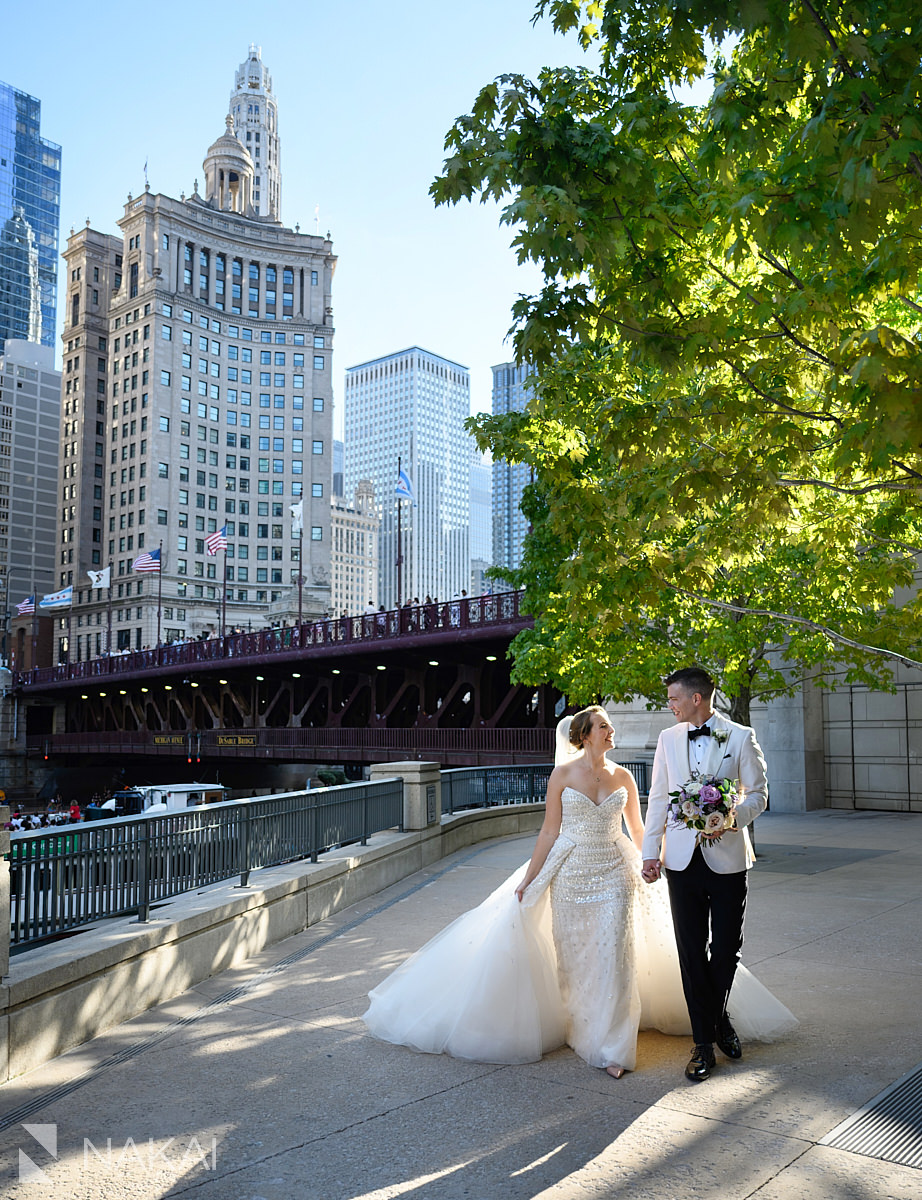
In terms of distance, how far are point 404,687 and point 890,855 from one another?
32.8 metres

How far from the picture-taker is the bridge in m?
40.1

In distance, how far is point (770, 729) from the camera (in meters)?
24.8

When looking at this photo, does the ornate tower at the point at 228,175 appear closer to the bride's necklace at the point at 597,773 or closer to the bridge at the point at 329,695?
the bridge at the point at 329,695

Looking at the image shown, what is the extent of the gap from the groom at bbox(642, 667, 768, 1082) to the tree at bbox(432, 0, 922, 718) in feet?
5.38

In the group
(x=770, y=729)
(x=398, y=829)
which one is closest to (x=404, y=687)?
(x=770, y=729)

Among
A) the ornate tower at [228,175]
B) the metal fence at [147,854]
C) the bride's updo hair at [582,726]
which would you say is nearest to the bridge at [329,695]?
the metal fence at [147,854]

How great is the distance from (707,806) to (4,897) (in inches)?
158

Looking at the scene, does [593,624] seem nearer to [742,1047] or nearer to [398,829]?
[398,829]

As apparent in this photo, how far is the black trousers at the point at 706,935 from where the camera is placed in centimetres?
568

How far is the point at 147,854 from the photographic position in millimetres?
8031

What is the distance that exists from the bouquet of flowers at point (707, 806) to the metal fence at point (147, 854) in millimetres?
4124

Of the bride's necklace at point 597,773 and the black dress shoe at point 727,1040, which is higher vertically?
the bride's necklace at point 597,773

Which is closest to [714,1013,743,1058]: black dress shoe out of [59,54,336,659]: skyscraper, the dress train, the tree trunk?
the dress train

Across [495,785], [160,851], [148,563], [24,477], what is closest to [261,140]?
[24,477]
